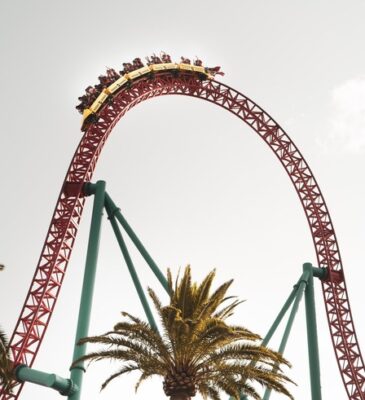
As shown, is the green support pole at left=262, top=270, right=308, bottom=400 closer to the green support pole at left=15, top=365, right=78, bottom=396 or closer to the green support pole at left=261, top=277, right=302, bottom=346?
the green support pole at left=261, top=277, right=302, bottom=346

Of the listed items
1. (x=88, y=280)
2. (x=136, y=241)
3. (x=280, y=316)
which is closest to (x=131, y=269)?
(x=136, y=241)

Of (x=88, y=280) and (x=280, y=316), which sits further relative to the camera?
(x=280, y=316)

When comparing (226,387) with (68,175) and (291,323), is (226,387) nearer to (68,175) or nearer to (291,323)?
(291,323)

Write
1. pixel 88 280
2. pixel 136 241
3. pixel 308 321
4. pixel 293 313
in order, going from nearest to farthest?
pixel 88 280 → pixel 136 241 → pixel 293 313 → pixel 308 321

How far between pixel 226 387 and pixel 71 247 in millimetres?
9284

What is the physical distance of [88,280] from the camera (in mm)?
16672

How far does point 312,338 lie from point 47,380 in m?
11.0

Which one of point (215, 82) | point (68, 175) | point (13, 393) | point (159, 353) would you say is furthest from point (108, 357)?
point (215, 82)

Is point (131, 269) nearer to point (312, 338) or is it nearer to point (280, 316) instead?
point (280, 316)

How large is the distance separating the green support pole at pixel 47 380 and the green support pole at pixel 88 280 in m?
0.23

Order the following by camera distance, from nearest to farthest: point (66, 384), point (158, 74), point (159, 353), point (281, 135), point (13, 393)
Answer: point (159, 353)
point (66, 384)
point (13, 393)
point (158, 74)
point (281, 135)

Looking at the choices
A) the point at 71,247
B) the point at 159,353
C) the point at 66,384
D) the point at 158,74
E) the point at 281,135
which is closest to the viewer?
the point at 159,353

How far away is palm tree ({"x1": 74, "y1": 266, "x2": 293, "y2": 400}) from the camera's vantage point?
37.1 ft

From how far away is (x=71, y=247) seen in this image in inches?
755
